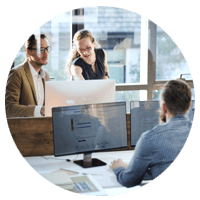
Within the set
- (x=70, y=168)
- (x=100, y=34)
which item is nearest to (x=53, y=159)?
(x=70, y=168)

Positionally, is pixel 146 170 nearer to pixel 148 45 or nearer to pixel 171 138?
pixel 171 138

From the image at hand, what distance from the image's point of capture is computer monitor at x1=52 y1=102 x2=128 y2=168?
1579 millimetres

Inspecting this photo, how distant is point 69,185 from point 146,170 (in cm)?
53

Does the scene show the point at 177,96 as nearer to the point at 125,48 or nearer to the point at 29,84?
the point at 125,48

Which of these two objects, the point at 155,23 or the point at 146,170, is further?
the point at 155,23

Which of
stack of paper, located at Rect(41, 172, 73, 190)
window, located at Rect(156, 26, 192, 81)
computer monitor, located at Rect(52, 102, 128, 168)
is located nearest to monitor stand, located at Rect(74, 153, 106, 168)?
computer monitor, located at Rect(52, 102, 128, 168)

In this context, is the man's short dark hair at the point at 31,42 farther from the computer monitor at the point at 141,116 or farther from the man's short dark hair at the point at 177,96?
the man's short dark hair at the point at 177,96

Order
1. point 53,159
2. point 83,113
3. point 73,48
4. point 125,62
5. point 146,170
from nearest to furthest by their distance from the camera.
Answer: point 146,170 → point 83,113 → point 53,159 → point 73,48 → point 125,62

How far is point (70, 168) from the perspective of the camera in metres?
1.72

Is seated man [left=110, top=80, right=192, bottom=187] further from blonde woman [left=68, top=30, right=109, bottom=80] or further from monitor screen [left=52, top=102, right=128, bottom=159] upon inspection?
blonde woman [left=68, top=30, right=109, bottom=80]

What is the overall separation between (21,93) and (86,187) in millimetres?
812

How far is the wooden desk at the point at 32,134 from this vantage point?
1.72 meters

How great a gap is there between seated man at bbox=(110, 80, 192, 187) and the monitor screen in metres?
0.18

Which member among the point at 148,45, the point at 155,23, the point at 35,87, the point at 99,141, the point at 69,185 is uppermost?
the point at 155,23
